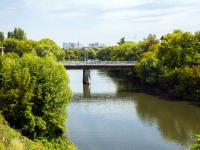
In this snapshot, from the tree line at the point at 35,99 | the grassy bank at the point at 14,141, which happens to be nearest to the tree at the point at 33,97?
the tree line at the point at 35,99

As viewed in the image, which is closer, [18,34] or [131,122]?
[131,122]

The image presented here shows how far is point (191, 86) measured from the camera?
169 feet

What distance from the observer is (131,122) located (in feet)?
127

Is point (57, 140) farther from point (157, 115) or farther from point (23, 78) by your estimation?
point (157, 115)

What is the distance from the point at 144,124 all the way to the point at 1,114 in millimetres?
19265

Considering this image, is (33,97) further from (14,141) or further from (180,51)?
(180,51)

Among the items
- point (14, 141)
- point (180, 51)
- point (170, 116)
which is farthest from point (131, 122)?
point (180, 51)

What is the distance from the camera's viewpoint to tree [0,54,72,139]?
2466cm

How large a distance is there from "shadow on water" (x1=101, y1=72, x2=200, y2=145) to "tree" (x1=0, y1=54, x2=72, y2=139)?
12.6m

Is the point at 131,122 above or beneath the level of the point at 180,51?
beneath

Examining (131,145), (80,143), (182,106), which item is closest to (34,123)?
(80,143)

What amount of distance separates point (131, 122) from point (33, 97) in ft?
53.7

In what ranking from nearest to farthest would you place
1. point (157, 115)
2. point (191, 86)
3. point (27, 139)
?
point (27, 139), point (157, 115), point (191, 86)

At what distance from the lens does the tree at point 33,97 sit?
24.7m
